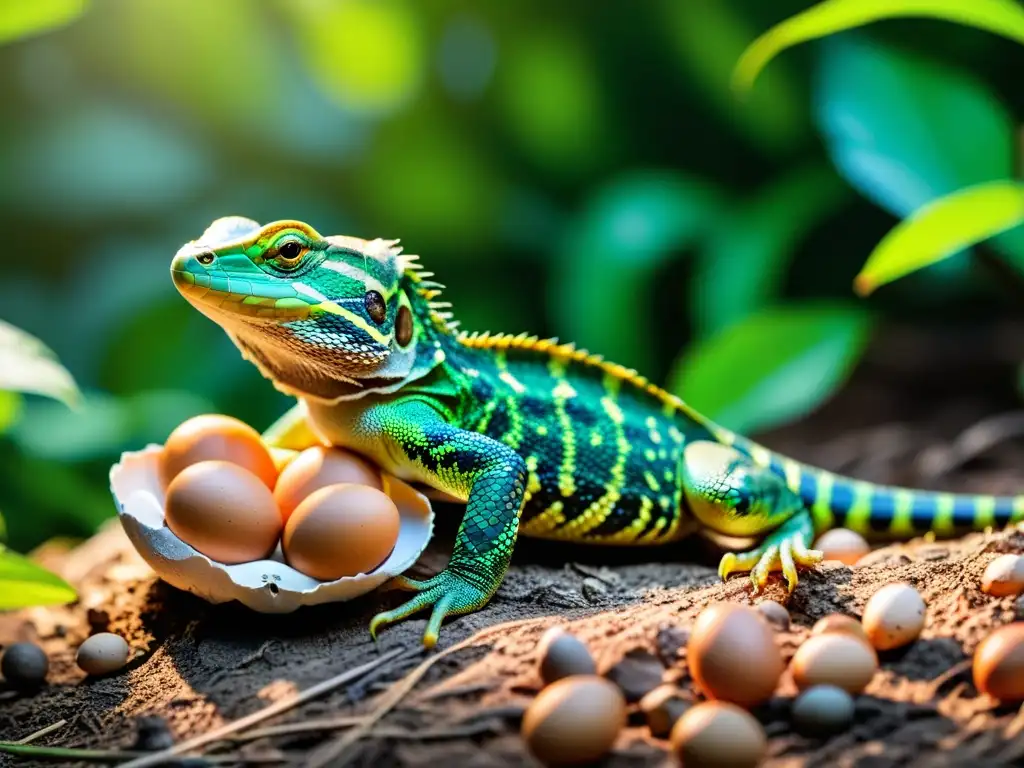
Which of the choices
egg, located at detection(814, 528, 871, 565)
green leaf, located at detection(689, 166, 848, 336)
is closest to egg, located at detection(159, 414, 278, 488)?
egg, located at detection(814, 528, 871, 565)

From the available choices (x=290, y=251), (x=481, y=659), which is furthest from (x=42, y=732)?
(x=290, y=251)

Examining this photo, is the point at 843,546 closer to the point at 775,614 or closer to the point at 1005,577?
the point at 1005,577

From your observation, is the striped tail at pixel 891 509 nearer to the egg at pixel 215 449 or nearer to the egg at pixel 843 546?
the egg at pixel 843 546

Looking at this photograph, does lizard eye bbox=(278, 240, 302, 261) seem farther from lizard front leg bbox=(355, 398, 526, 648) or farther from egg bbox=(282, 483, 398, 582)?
egg bbox=(282, 483, 398, 582)

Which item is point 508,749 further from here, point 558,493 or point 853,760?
point 558,493

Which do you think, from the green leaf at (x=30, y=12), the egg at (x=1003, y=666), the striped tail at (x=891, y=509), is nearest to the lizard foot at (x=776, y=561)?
the striped tail at (x=891, y=509)

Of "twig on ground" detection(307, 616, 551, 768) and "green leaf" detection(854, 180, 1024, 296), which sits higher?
"green leaf" detection(854, 180, 1024, 296)
